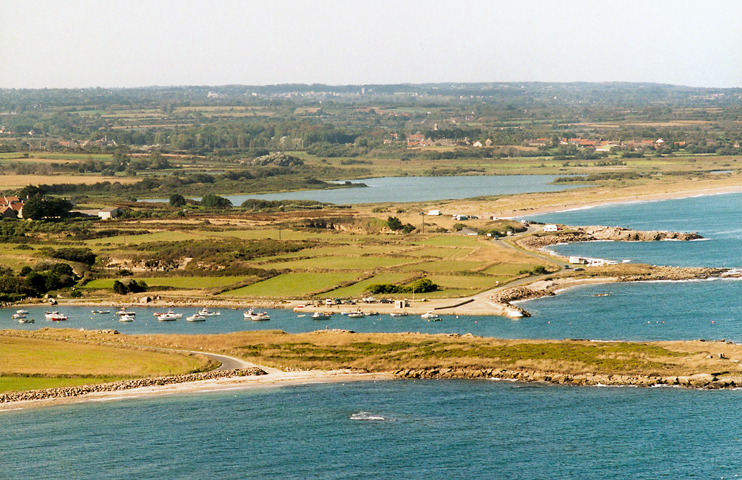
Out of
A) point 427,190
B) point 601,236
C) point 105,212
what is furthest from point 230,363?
point 427,190

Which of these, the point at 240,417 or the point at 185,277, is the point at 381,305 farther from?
the point at 240,417

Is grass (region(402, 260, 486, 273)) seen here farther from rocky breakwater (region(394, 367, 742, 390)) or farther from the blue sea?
rocky breakwater (region(394, 367, 742, 390))

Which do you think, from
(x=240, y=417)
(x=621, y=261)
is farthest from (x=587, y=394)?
(x=621, y=261)

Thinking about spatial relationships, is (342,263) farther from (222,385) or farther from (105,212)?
(105,212)

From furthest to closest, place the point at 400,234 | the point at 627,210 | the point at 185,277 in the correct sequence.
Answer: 1. the point at 627,210
2. the point at 400,234
3. the point at 185,277

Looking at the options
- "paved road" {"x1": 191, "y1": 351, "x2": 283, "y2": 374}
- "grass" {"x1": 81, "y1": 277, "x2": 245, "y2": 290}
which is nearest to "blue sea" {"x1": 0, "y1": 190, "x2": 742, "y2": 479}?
"paved road" {"x1": 191, "y1": 351, "x2": 283, "y2": 374}
